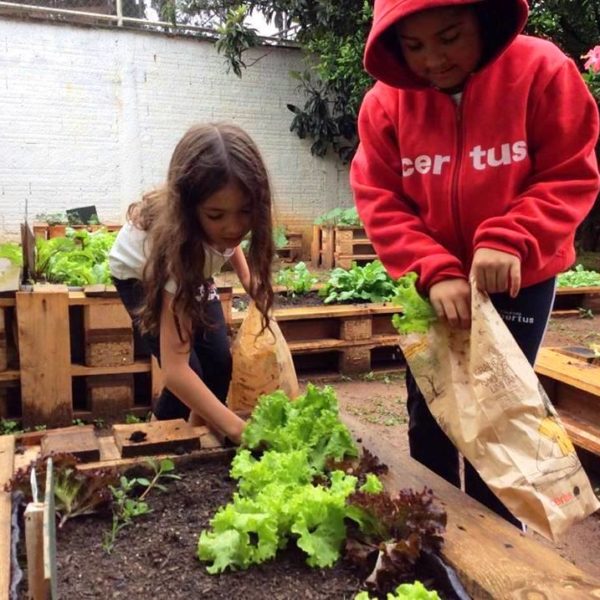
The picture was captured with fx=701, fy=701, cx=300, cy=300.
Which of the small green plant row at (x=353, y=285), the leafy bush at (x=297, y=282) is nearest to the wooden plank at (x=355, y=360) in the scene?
the small green plant row at (x=353, y=285)

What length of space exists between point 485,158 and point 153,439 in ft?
3.99

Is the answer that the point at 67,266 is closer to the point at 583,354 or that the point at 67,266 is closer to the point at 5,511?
the point at 5,511

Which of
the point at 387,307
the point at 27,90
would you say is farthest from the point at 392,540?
the point at 27,90

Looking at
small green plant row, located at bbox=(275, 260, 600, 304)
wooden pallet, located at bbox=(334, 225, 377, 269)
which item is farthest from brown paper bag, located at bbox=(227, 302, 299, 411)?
wooden pallet, located at bbox=(334, 225, 377, 269)

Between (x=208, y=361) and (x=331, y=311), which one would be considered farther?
(x=331, y=311)

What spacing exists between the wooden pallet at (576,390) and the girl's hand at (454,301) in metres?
1.56

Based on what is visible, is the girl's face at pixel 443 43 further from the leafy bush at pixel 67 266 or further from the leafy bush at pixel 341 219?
the leafy bush at pixel 341 219

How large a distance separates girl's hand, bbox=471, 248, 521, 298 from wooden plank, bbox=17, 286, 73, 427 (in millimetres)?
2320

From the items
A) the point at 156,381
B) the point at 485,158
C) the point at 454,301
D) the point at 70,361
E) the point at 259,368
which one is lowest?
the point at 156,381

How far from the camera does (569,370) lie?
3.22 metres

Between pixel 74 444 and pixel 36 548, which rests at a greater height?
pixel 36 548

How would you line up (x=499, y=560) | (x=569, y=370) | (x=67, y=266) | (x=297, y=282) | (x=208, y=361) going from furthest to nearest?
(x=297, y=282) → (x=67, y=266) → (x=569, y=370) → (x=208, y=361) → (x=499, y=560)

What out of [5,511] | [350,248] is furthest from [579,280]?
[5,511]

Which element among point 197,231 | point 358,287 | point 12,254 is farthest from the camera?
point 358,287
